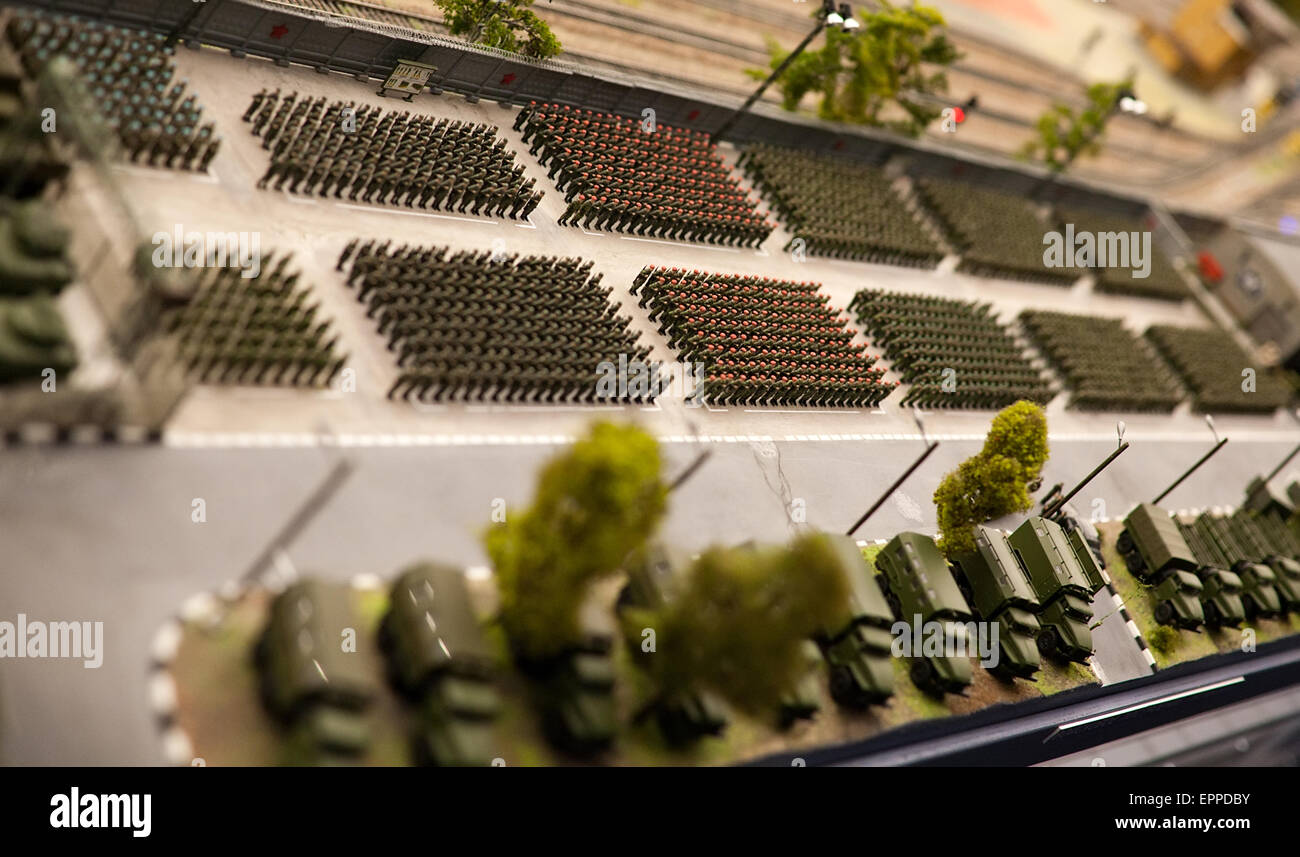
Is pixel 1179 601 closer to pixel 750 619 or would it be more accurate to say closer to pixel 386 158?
pixel 750 619

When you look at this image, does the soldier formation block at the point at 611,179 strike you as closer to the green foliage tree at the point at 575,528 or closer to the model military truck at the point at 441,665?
the green foliage tree at the point at 575,528

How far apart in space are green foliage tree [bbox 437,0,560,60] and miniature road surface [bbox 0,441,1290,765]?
18.9 m

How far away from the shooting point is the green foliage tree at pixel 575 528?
1061 inches

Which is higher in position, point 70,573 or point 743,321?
point 743,321

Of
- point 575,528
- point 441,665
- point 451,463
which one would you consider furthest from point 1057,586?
point 441,665

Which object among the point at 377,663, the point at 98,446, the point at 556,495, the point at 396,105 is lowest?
the point at 377,663

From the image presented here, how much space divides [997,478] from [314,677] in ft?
81.8

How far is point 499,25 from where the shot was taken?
45719mm

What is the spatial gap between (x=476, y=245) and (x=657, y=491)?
1674 cm

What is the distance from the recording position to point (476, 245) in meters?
41.1

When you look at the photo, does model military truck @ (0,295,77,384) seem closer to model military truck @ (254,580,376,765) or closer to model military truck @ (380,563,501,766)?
model military truck @ (254,580,376,765)
